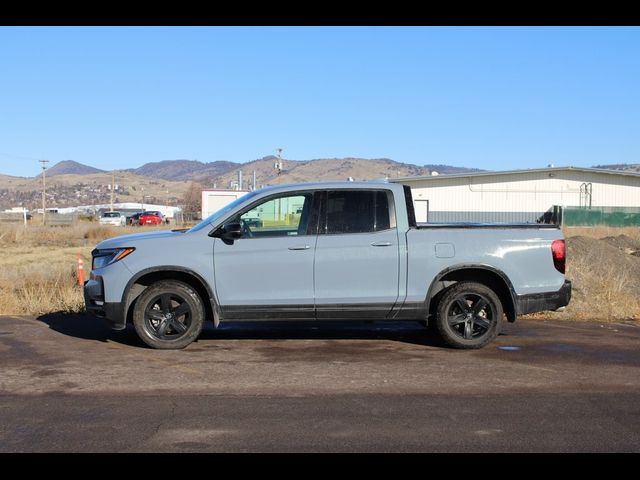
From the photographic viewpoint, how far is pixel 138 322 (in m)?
8.55

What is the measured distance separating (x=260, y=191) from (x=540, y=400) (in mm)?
4156

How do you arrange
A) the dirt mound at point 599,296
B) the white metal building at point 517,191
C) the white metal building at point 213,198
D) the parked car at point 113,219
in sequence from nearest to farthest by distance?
the dirt mound at point 599,296 < the white metal building at point 213,198 < the white metal building at point 517,191 < the parked car at point 113,219

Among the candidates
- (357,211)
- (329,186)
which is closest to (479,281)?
(357,211)

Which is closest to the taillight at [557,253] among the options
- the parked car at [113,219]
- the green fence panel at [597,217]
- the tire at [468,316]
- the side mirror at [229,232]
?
the tire at [468,316]

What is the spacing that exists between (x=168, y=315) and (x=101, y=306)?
0.82m

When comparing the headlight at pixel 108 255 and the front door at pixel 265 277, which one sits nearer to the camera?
the front door at pixel 265 277

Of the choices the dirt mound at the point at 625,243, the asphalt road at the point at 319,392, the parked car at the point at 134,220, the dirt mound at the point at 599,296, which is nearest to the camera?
the asphalt road at the point at 319,392

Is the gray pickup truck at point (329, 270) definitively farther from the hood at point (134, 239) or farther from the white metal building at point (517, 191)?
the white metal building at point (517, 191)

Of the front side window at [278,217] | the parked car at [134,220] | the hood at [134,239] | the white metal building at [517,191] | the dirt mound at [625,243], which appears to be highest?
the white metal building at [517,191]

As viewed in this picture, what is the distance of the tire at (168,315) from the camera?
854 cm

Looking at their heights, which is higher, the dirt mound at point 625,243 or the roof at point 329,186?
the roof at point 329,186

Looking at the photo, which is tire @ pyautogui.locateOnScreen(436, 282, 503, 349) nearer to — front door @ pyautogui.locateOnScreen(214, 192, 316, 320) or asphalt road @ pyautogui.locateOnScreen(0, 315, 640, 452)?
asphalt road @ pyautogui.locateOnScreen(0, 315, 640, 452)

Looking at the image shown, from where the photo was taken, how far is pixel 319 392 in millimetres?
6742

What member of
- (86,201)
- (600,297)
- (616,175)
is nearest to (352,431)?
(600,297)
